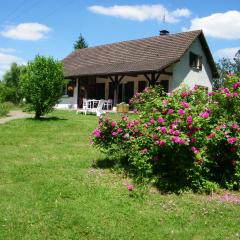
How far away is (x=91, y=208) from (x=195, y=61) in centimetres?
2473

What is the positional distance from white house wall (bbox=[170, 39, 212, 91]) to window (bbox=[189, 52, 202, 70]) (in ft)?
0.74

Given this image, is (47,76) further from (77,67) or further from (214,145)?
(77,67)

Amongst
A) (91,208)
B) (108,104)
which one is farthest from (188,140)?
(108,104)

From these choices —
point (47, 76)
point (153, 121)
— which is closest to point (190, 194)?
point (153, 121)

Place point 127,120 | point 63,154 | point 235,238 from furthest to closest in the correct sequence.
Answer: point 63,154 → point 127,120 → point 235,238

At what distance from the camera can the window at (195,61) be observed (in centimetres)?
2860

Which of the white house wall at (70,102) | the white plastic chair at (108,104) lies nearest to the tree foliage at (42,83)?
the white plastic chair at (108,104)

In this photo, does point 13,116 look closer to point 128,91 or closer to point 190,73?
point 128,91

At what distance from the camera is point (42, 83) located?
15883 mm

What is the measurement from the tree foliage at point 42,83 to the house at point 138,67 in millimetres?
8683

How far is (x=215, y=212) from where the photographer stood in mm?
5809

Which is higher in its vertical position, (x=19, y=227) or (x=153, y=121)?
(x=153, y=121)

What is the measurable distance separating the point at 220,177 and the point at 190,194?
0.96m

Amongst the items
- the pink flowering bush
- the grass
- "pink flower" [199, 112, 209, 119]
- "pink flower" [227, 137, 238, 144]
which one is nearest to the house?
the pink flowering bush
